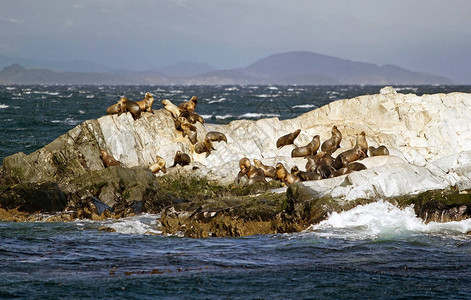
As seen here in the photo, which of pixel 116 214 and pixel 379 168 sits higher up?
pixel 379 168

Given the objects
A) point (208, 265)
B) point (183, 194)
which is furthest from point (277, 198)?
point (208, 265)

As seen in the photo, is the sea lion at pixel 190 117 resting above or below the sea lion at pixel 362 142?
above

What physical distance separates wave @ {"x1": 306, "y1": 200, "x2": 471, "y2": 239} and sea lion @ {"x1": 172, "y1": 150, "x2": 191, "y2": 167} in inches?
272

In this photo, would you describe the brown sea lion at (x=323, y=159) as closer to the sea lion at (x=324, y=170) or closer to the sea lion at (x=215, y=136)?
the sea lion at (x=324, y=170)

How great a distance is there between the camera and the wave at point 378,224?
1562cm

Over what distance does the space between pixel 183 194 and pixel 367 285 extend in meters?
10.00

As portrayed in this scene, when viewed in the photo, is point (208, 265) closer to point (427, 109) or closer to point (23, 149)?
point (427, 109)

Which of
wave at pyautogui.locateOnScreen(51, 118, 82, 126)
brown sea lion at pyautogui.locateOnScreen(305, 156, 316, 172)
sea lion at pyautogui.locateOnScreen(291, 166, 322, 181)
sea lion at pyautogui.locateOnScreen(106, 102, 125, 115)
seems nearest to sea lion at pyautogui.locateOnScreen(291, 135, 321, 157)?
brown sea lion at pyautogui.locateOnScreen(305, 156, 316, 172)

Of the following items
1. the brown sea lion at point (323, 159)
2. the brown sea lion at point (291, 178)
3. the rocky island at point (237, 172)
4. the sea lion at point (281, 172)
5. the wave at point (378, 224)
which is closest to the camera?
the wave at point (378, 224)

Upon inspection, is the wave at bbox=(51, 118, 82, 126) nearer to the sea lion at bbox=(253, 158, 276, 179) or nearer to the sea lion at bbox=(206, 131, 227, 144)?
the sea lion at bbox=(206, 131, 227, 144)

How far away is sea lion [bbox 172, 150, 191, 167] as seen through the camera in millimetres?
21891

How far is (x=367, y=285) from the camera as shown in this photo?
38.1 ft

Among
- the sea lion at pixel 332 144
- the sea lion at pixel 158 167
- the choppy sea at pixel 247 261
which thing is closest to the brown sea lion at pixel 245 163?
the sea lion at pixel 158 167

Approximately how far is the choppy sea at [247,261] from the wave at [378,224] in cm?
2
